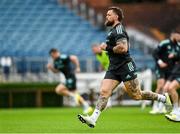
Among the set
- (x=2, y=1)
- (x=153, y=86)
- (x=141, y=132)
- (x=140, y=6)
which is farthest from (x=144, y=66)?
(x=141, y=132)

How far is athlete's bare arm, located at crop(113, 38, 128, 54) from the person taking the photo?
15.1m

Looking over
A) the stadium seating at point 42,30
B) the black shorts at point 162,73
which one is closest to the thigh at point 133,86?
the black shorts at point 162,73

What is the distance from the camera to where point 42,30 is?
39.1 metres

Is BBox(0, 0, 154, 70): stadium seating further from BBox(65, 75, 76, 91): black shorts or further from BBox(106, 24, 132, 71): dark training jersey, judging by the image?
BBox(106, 24, 132, 71): dark training jersey

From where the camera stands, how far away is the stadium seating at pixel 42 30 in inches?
1457

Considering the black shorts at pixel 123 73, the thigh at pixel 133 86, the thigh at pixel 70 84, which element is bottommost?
the thigh at pixel 70 84

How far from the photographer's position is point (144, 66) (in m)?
33.9

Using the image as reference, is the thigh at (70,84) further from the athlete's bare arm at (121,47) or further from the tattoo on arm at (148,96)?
the athlete's bare arm at (121,47)

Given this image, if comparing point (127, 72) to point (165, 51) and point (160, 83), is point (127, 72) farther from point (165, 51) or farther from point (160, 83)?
point (160, 83)

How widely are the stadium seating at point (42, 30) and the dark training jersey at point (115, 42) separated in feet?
66.4

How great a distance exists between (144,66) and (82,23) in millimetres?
7154

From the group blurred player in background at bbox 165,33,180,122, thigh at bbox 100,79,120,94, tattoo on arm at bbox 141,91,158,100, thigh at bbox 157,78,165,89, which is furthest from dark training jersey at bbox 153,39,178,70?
thigh at bbox 100,79,120,94

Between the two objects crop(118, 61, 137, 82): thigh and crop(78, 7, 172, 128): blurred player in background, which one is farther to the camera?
crop(118, 61, 137, 82): thigh

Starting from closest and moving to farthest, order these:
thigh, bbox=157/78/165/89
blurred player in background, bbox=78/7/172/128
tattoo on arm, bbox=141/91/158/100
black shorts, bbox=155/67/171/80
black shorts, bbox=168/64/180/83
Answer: blurred player in background, bbox=78/7/172/128 → tattoo on arm, bbox=141/91/158/100 → black shorts, bbox=168/64/180/83 → thigh, bbox=157/78/165/89 → black shorts, bbox=155/67/171/80
